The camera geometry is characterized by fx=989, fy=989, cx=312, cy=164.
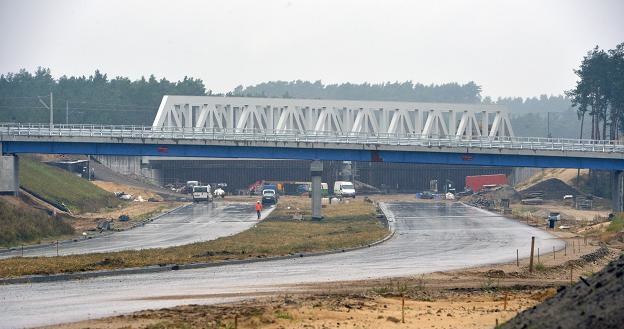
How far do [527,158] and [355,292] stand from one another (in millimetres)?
58386

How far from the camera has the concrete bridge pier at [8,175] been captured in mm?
78750

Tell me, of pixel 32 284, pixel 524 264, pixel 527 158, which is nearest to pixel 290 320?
pixel 32 284

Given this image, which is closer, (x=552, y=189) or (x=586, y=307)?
(x=586, y=307)

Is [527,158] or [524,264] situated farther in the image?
[527,158]

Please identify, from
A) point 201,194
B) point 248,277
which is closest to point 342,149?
point 201,194

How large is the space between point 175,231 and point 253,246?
1845 cm

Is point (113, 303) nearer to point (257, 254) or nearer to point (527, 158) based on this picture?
point (257, 254)

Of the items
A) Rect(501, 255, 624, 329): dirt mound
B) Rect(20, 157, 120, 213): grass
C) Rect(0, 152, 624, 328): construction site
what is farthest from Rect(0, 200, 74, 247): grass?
Rect(501, 255, 624, 329): dirt mound

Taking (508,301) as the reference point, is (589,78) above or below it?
above

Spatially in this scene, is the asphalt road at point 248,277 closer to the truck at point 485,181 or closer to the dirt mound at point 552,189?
the dirt mound at point 552,189

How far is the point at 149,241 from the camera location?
198ft

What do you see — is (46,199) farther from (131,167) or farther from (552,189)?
(552,189)

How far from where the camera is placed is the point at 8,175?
79250 mm

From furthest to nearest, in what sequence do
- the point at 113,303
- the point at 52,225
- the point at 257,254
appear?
the point at 52,225
the point at 257,254
the point at 113,303
